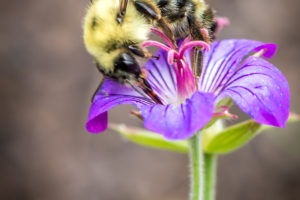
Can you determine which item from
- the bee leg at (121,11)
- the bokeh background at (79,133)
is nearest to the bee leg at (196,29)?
the bee leg at (121,11)

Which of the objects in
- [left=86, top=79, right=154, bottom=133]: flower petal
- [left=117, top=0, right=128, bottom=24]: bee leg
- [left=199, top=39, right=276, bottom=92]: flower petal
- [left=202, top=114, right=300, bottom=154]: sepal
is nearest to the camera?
[left=117, top=0, right=128, bottom=24]: bee leg

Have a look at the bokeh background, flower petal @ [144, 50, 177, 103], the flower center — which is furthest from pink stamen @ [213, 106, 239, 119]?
the bokeh background

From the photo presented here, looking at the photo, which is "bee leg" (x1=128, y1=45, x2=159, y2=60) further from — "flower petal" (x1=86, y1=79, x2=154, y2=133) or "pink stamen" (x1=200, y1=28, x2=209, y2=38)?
"pink stamen" (x1=200, y1=28, x2=209, y2=38)

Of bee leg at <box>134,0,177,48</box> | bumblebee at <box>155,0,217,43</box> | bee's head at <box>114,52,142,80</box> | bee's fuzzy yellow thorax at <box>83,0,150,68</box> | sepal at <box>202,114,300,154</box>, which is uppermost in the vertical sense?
bumblebee at <box>155,0,217,43</box>

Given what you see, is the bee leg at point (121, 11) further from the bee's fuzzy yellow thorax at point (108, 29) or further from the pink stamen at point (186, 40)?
the pink stamen at point (186, 40)

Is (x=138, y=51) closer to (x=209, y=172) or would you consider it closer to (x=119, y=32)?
(x=119, y=32)

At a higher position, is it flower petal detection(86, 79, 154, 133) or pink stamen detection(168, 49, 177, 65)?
pink stamen detection(168, 49, 177, 65)
